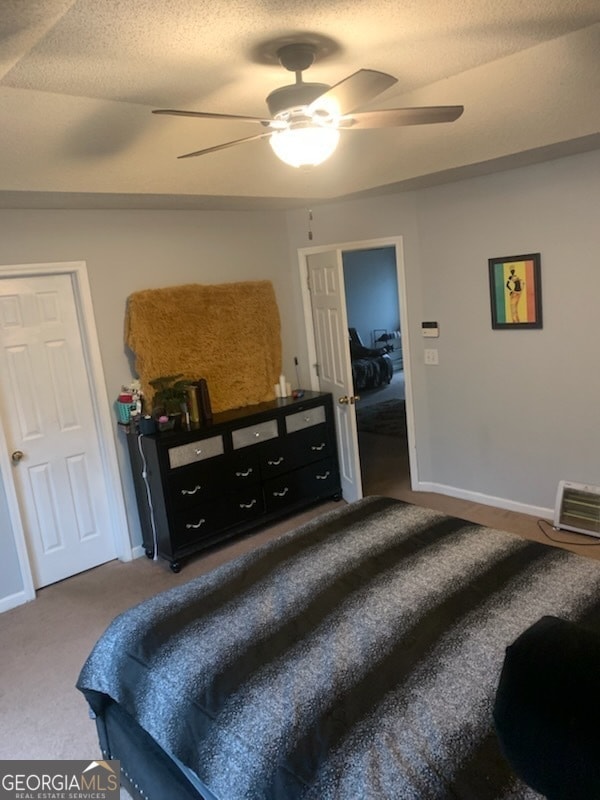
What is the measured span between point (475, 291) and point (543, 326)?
0.55 meters

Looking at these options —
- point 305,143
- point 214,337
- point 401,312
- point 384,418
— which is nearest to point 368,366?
point 384,418

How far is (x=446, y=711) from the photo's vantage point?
5.05ft

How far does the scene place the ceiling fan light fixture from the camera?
214 cm

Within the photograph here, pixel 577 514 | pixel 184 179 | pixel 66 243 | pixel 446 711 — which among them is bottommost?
pixel 577 514

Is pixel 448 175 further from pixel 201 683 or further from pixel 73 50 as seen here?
pixel 201 683

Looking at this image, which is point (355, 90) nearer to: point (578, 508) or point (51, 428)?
point (51, 428)

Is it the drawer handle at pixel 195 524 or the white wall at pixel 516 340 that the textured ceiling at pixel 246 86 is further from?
the drawer handle at pixel 195 524

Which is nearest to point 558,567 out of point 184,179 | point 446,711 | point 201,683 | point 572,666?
point 446,711

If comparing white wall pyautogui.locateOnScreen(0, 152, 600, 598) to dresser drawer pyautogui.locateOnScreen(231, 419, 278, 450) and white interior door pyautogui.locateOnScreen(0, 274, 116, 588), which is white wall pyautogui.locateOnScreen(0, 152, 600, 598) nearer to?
white interior door pyautogui.locateOnScreen(0, 274, 116, 588)

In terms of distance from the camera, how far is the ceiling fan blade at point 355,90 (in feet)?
6.10

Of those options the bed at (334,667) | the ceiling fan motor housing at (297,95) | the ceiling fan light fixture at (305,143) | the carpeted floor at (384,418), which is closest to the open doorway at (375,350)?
the carpeted floor at (384,418)
